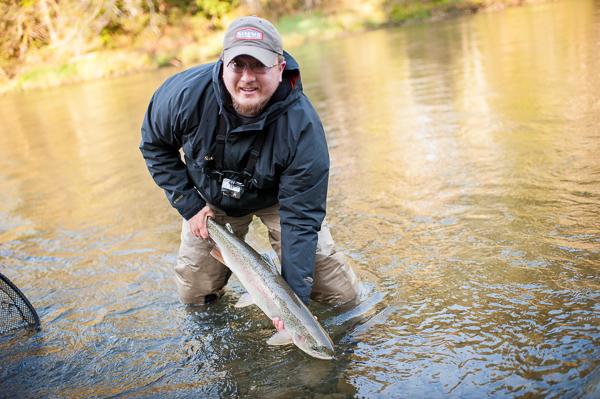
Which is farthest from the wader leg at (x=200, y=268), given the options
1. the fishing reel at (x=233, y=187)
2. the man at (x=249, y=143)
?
the fishing reel at (x=233, y=187)

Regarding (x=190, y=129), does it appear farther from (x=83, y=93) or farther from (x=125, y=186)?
(x=83, y=93)

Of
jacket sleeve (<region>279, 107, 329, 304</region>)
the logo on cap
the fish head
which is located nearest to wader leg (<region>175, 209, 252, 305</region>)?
jacket sleeve (<region>279, 107, 329, 304</region>)

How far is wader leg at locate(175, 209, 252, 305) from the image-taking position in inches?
172

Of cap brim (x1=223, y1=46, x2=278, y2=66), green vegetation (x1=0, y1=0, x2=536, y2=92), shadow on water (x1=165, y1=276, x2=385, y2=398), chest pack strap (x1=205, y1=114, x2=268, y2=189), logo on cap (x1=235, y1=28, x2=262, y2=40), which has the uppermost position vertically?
green vegetation (x1=0, y1=0, x2=536, y2=92)

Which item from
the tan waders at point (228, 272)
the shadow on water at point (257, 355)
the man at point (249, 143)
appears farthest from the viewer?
the tan waders at point (228, 272)

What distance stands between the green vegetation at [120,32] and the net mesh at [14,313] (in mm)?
35747

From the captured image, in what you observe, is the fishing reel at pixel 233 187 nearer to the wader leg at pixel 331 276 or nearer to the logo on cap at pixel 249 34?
the wader leg at pixel 331 276

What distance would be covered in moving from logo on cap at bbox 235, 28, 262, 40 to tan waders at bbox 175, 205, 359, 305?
1.56 metres

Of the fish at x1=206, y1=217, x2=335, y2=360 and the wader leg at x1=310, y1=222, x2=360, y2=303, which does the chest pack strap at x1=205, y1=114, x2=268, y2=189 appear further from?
the wader leg at x1=310, y1=222, x2=360, y2=303

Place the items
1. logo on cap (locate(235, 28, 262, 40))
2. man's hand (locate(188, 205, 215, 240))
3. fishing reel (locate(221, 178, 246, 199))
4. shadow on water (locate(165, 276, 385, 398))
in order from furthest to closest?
man's hand (locate(188, 205, 215, 240))
fishing reel (locate(221, 178, 246, 199))
shadow on water (locate(165, 276, 385, 398))
logo on cap (locate(235, 28, 262, 40))

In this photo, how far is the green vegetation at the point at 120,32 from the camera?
37.2 meters

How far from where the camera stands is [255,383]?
11.8ft

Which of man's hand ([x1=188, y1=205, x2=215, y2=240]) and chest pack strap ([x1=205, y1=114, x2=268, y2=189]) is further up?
chest pack strap ([x1=205, y1=114, x2=268, y2=189])

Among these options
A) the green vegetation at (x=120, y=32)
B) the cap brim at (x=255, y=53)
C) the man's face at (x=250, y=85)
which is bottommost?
the man's face at (x=250, y=85)
